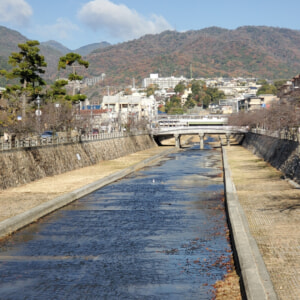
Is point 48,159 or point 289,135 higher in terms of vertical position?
point 289,135

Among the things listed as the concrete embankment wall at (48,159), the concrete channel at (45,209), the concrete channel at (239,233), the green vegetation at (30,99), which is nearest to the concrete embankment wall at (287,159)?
the concrete channel at (239,233)

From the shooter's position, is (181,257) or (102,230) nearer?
(181,257)

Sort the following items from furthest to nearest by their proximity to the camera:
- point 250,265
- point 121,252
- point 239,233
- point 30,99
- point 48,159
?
point 30,99 < point 48,159 < point 121,252 < point 239,233 < point 250,265

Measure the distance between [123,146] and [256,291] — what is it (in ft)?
261

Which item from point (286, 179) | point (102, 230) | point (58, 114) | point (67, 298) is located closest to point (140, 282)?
point (67, 298)

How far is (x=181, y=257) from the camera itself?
61.2 ft

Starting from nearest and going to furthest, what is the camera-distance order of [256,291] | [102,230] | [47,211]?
[256,291]
[102,230]
[47,211]

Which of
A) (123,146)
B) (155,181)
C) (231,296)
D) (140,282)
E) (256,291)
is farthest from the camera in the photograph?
(123,146)

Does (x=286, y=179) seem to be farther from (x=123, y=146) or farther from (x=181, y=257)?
(x=123, y=146)

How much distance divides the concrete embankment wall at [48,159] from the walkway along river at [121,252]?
6662mm

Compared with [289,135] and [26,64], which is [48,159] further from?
[289,135]

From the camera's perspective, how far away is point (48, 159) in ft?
158

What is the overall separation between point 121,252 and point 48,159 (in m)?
29.5

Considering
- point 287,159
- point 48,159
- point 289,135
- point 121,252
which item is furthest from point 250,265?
point 289,135
